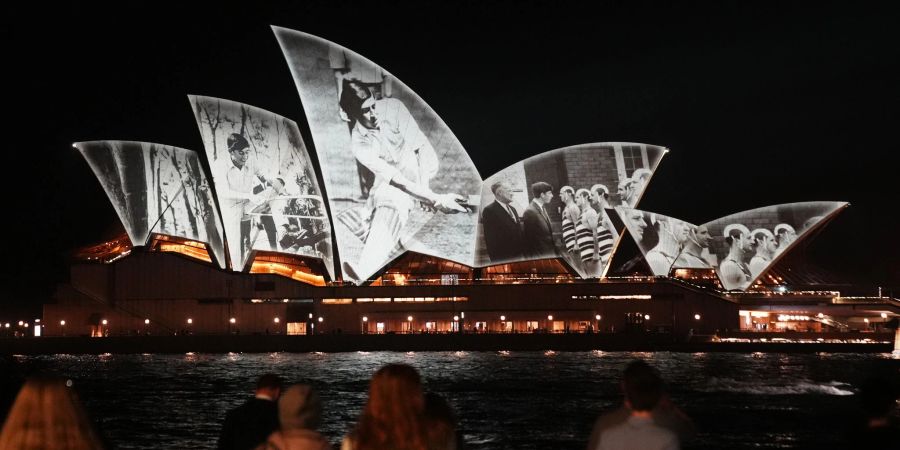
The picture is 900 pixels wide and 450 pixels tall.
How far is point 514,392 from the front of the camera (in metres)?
27.0

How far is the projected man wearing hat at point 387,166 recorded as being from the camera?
52812mm

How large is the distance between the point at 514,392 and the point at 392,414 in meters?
23.2

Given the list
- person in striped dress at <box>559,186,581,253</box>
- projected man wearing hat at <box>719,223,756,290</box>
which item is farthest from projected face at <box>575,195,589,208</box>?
projected man wearing hat at <box>719,223,756,290</box>

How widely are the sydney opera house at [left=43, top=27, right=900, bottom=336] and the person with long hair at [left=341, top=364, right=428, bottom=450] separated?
49212mm

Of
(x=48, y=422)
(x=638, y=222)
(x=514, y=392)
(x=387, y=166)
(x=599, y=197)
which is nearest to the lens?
(x=48, y=422)

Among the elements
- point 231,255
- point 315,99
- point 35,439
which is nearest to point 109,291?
point 231,255

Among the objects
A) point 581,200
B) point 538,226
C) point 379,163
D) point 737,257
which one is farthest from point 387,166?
point 737,257

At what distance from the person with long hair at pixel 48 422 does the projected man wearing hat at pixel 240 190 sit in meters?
50.1

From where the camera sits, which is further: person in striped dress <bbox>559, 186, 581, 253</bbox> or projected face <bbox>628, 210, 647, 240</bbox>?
projected face <bbox>628, 210, 647, 240</bbox>

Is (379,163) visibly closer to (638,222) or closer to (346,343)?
(346,343)

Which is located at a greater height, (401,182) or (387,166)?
(387,166)

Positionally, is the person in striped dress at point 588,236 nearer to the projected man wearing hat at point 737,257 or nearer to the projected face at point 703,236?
the projected face at point 703,236

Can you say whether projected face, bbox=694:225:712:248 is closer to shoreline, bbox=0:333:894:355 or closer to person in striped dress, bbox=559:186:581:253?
shoreline, bbox=0:333:894:355

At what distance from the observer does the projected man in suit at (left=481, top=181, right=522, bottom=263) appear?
56781 millimetres
